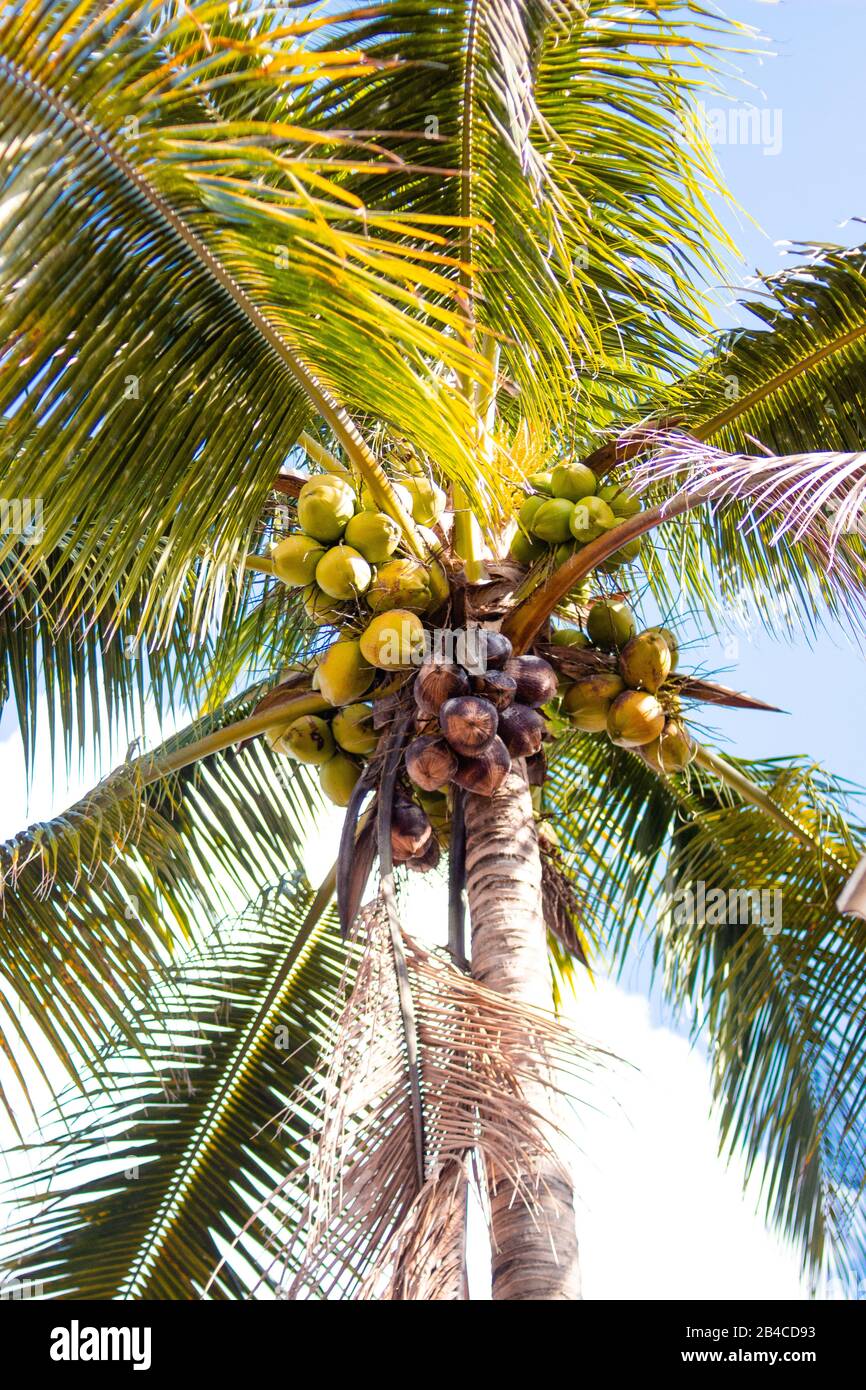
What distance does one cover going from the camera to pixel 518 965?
142 inches

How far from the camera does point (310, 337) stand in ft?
10.3

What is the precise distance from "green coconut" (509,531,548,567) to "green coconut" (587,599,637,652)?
28 cm

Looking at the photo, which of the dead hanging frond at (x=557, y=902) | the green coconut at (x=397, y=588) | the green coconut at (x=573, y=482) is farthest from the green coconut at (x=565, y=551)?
the dead hanging frond at (x=557, y=902)

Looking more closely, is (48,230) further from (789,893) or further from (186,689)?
(789,893)

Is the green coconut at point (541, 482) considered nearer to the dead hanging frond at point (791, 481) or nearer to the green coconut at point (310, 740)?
the dead hanging frond at point (791, 481)

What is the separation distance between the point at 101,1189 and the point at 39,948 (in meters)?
1.26

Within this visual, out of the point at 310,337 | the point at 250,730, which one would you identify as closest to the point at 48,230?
the point at 310,337

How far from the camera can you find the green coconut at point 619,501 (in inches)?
169

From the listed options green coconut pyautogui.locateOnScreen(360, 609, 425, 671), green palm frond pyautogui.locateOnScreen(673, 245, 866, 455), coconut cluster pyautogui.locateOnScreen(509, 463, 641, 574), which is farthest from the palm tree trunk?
green palm frond pyautogui.locateOnScreen(673, 245, 866, 455)

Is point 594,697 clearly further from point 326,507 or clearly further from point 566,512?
point 326,507

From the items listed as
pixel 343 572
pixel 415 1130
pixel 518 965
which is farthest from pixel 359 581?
pixel 415 1130

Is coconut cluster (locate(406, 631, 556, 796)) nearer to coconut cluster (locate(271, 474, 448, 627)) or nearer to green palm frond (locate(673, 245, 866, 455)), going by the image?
coconut cluster (locate(271, 474, 448, 627))

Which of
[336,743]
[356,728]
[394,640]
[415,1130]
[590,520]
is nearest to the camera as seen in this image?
[415,1130]

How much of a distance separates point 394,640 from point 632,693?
852 mm
